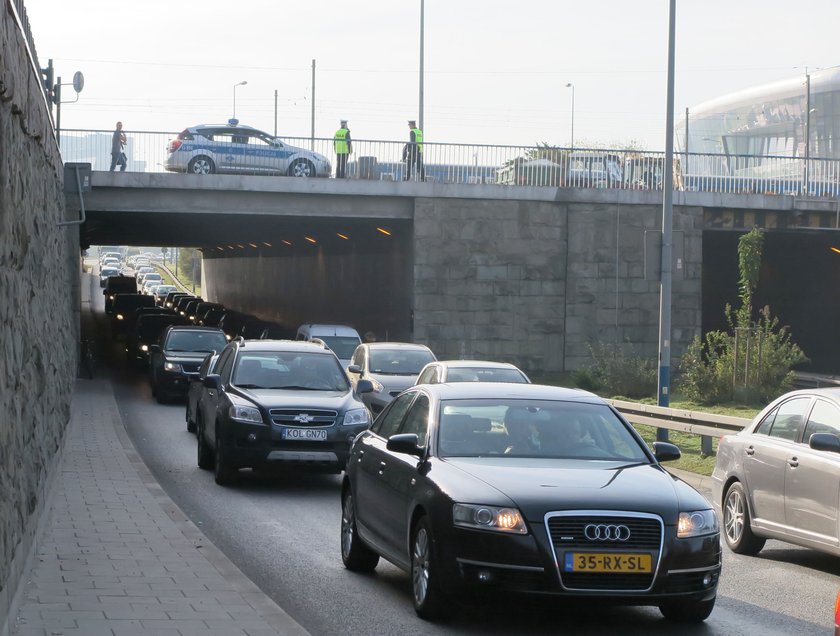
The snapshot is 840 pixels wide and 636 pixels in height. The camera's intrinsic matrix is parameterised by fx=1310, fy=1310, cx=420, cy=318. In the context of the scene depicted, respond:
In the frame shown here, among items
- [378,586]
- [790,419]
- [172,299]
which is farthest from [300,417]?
[172,299]

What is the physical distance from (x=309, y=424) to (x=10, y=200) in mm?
7254

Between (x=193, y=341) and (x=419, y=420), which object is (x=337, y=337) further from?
(x=419, y=420)

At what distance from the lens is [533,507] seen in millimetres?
7324

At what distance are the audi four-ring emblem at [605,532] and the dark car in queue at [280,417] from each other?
7.51 metres

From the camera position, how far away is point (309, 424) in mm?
14578

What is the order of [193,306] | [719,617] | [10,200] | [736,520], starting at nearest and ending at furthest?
[10,200]
[719,617]
[736,520]
[193,306]

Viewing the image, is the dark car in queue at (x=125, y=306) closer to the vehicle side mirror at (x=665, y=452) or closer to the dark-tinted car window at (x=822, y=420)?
the dark-tinted car window at (x=822, y=420)

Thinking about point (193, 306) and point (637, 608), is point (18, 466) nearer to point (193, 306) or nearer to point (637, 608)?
point (637, 608)

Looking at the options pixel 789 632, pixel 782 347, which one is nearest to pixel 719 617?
pixel 789 632

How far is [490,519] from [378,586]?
2.08 m

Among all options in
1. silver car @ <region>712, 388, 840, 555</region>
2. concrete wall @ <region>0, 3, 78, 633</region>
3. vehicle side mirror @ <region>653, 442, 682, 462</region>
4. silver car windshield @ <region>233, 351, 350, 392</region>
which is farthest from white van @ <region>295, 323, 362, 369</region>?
vehicle side mirror @ <region>653, 442, 682, 462</region>

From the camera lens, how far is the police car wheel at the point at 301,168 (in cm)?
3669

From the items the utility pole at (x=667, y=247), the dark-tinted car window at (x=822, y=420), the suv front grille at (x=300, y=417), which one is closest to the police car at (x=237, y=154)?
the utility pole at (x=667, y=247)

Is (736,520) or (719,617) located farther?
(736,520)
